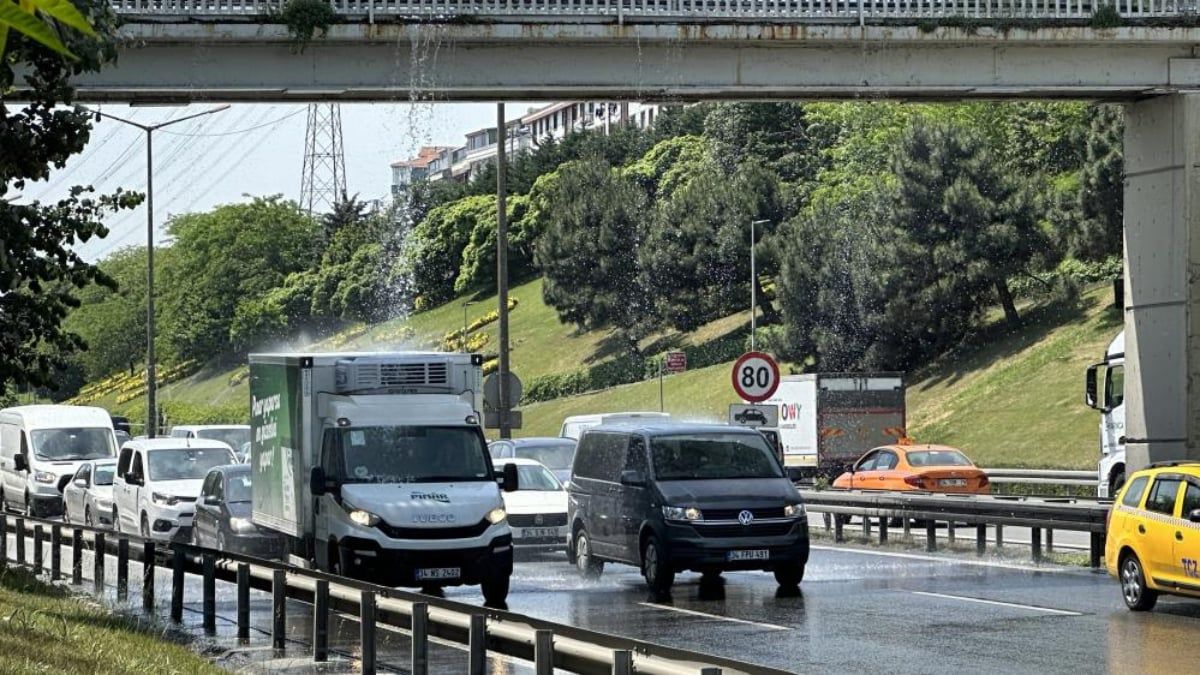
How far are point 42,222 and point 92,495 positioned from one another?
17271 mm

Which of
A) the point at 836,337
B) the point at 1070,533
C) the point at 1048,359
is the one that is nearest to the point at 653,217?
the point at 836,337

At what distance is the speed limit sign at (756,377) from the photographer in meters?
29.2

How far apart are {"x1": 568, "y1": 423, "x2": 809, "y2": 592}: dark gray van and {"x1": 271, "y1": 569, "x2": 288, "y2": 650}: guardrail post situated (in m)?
6.70

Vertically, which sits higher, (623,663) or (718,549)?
(623,663)

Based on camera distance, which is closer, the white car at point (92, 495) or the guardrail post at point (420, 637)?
the guardrail post at point (420, 637)

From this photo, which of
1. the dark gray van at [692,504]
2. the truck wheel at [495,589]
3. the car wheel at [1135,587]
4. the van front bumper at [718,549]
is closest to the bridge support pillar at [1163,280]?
the dark gray van at [692,504]

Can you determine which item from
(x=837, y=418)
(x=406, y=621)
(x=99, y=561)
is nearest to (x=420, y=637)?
(x=406, y=621)

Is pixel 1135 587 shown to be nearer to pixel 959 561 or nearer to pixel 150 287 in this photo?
pixel 959 561

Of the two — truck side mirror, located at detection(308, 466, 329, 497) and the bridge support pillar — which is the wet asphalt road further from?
the bridge support pillar

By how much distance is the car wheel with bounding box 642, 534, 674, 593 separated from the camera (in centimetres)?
2111

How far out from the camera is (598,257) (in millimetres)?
99625

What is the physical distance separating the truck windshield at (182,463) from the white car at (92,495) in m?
2.64

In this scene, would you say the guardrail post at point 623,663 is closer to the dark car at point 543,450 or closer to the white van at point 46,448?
the dark car at point 543,450

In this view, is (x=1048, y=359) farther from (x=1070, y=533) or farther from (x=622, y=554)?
(x=622, y=554)
